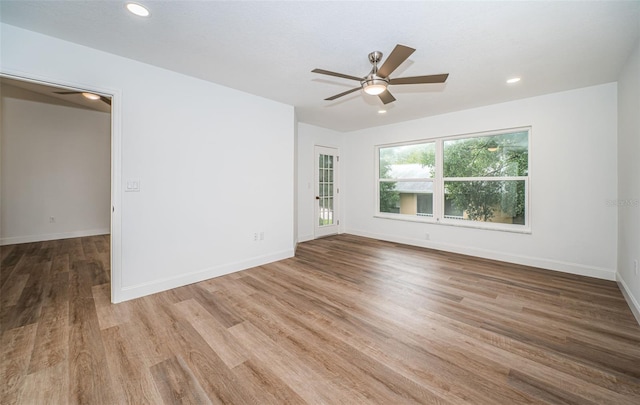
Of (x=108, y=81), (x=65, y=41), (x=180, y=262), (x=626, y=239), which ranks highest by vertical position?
(x=65, y=41)

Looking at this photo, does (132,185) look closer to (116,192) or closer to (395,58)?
(116,192)

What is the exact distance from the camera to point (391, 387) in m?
1.53

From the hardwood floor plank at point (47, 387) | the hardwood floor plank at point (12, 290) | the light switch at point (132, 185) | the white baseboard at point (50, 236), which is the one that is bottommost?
the hardwood floor plank at point (47, 387)

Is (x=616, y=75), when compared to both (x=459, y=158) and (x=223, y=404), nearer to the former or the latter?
(x=459, y=158)

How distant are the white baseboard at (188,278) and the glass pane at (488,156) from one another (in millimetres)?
3556

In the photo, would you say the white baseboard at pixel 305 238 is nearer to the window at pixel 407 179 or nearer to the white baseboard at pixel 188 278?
the white baseboard at pixel 188 278

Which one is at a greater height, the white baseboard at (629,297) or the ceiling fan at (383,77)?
the ceiling fan at (383,77)

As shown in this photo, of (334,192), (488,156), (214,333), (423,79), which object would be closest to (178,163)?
(214,333)

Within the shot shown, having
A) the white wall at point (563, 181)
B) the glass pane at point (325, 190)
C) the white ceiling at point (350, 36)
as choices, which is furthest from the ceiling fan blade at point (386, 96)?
the glass pane at point (325, 190)

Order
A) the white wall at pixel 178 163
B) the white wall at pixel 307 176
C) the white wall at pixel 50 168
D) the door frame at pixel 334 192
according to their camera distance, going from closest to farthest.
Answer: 1. the white wall at pixel 178 163
2. the white wall at pixel 50 168
3. the white wall at pixel 307 176
4. the door frame at pixel 334 192

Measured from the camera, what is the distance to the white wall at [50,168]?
4.64 meters

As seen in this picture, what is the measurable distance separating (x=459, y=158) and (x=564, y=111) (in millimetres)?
1462

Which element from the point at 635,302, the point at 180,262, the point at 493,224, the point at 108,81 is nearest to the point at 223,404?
the point at 180,262

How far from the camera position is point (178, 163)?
300 centimetres
